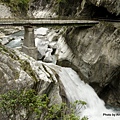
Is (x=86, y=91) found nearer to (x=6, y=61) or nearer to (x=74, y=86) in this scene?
(x=74, y=86)

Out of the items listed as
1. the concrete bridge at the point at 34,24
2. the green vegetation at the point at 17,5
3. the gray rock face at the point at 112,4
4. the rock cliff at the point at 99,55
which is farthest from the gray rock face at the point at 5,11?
the gray rock face at the point at 112,4

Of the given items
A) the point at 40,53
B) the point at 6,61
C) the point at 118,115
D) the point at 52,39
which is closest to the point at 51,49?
the point at 40,53

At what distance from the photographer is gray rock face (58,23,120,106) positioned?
22.3m

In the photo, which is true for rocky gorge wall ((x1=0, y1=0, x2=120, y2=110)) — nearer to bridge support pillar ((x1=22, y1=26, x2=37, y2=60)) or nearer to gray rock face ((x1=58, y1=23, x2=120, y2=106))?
gray rock face ((x1=58, y1=23, x2=120, y2=106))

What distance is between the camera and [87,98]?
70.7 feet

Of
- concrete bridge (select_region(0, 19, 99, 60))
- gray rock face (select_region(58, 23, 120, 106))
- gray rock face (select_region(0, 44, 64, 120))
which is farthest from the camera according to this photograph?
concrete bridge (select_region(0, 19, 99, 60))

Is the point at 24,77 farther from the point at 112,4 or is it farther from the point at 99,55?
the point at 112,4

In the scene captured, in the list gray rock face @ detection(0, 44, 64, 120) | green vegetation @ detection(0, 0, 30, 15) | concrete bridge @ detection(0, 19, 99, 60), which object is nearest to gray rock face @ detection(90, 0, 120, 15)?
concrete bridge @ detection(0, 19, 99, 60)

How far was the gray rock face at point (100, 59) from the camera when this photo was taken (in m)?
22.3

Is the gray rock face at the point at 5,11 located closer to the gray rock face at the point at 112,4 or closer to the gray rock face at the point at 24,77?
the gray rock face at the point at 112,4

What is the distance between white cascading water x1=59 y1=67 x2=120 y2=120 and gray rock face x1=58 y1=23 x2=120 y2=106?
120 centimetres

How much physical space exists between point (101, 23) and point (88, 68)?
23.0ft

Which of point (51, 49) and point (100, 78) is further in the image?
point (51, 49)

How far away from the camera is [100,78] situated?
76.2 ft
